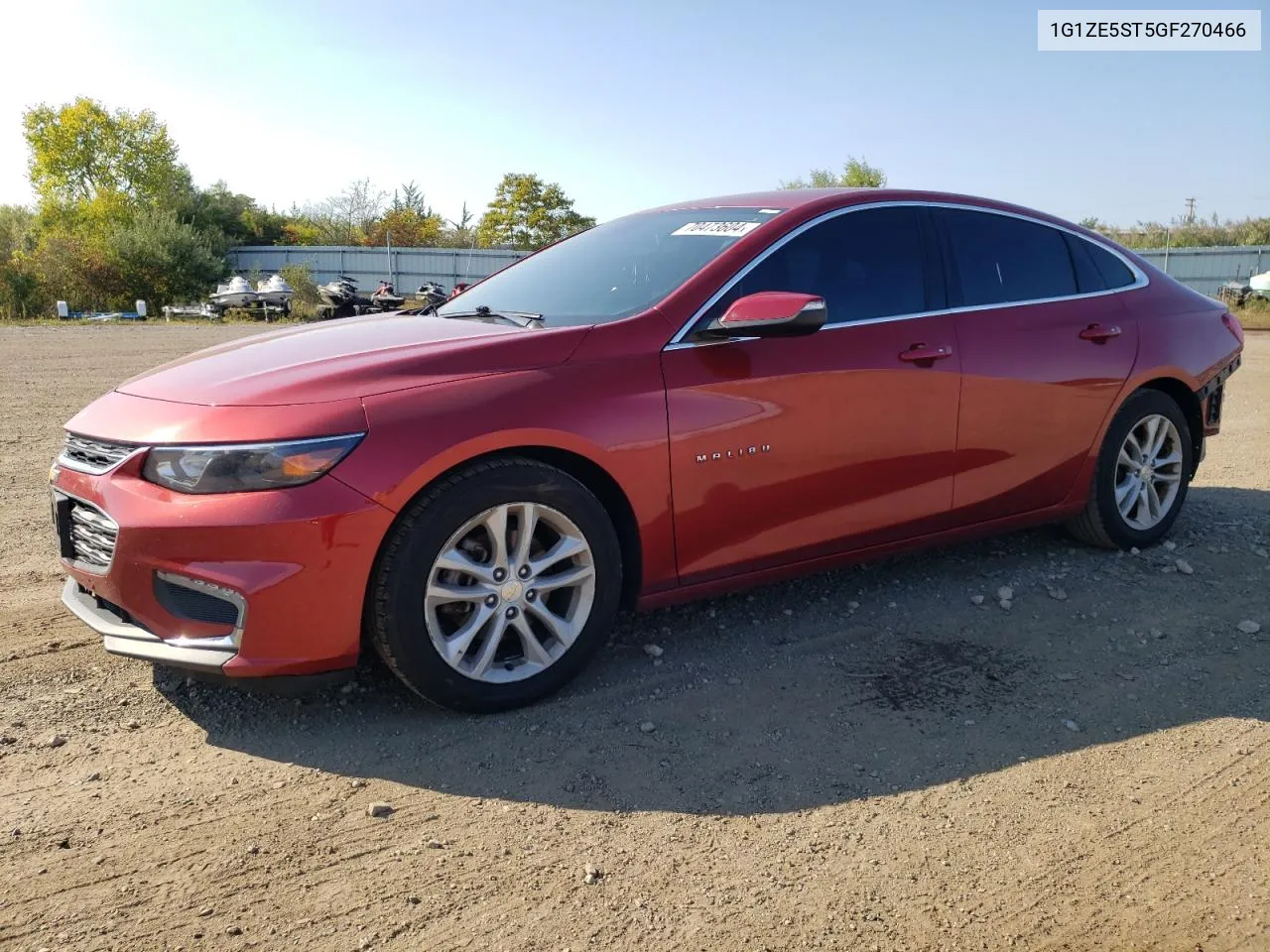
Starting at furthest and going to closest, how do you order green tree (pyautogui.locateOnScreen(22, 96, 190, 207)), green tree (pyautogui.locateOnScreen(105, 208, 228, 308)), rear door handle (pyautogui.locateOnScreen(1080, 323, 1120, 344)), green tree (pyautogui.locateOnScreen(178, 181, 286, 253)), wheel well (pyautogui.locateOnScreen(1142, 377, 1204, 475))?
green tree (pyautogui.locateOnScreen(22, 96, 190, 207)), green tree (pyautogui.locateOnScreen(178, 181, 286, 253)), green tree (pyautogui.locateOnScreen(105, 208, 228, 308)), wheel well (pyautogui.locateOnScreen(1142, 377, 1204, 475)), rear door handle (pyautogui.locateOnScreen(1080, 323, 1120, 344))

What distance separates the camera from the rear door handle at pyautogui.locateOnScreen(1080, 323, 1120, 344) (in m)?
4.54

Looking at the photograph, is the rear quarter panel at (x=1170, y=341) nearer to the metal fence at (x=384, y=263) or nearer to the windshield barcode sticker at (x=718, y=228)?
the windshield barcode sticker at (x=718, y=228)

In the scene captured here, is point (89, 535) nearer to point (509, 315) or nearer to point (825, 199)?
point (509, 315)

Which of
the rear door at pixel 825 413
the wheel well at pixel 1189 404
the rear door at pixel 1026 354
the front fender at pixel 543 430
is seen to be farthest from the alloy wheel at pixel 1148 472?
the front fender at pixel 543 430

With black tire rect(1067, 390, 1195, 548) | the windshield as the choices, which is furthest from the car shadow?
the windshield

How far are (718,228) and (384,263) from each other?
39.7 meters

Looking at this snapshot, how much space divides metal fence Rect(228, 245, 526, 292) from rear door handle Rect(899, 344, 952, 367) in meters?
37.2

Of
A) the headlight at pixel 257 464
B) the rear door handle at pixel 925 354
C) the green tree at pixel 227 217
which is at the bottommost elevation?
the headlight at pixel 257 464

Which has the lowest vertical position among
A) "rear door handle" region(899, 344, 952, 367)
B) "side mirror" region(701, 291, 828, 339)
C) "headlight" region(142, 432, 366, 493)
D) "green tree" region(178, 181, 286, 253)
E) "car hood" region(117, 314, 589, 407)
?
"headlight" region(142, 432, 366, 493)

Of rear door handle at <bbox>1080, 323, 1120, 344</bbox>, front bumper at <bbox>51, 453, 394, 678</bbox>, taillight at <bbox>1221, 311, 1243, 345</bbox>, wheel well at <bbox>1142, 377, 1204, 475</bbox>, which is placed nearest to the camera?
front bumper at <bbox>51, 453, 394, 678</bbox>

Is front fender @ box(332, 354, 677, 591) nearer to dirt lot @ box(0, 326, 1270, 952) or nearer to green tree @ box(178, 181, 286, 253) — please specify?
dirt lot @ box(0, 326, 1270, 952)

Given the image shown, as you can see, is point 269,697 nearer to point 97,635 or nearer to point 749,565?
point 97,635

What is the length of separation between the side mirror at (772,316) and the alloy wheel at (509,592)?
2.95 feet

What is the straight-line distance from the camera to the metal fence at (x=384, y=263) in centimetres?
4044
